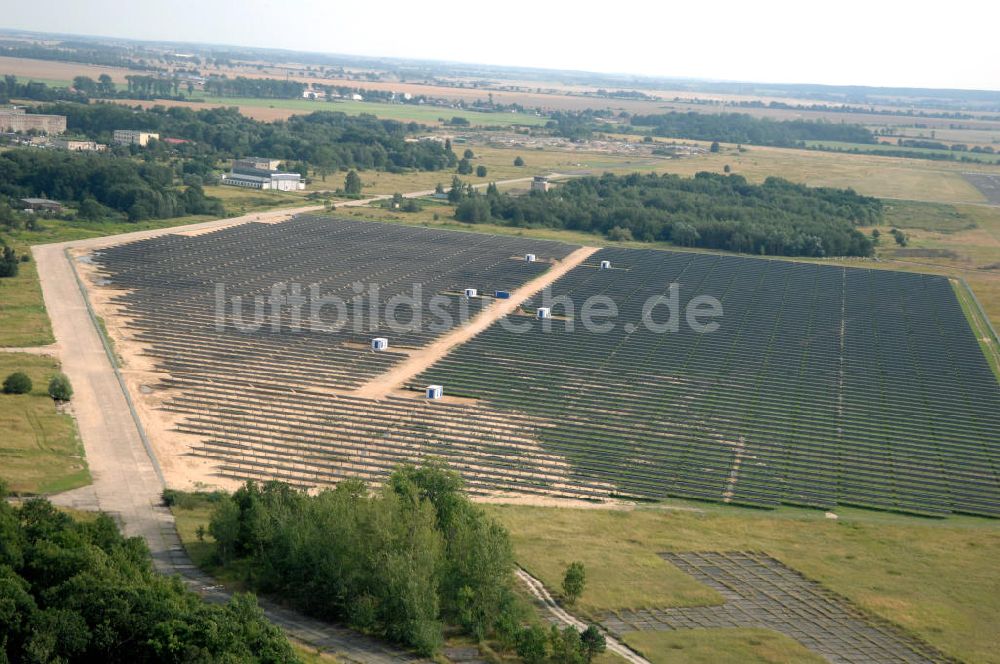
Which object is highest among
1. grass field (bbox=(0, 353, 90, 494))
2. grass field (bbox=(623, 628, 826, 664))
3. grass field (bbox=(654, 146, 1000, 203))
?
grass field (bbox=(654, 146, 1000, 203))

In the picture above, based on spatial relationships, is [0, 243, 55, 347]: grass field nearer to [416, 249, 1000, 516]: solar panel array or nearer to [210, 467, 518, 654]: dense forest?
[416, 249, 1000, 516]: solar panel array

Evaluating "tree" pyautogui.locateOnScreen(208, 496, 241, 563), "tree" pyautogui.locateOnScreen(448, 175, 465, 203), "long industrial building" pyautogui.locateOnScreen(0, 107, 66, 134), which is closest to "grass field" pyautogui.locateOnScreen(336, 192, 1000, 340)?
"tree" pyautogui.locateOnScreen(448, 175, 465, 203)

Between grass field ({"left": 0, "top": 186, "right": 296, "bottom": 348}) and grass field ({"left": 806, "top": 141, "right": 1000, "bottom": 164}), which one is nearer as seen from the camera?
grass field ({"left": 0, "top": 186, "right": 296, "bottom": 348})

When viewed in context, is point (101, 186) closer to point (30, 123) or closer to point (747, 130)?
point (30, 123)

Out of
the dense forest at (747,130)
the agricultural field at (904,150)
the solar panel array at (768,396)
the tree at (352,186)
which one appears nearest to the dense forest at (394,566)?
the solar panel array at (768,396)

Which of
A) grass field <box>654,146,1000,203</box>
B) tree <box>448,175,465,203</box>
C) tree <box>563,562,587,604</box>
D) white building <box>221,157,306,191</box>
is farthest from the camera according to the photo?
grass field <box>654,146,1000,203</box>

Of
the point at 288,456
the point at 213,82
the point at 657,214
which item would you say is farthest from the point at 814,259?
Answer: the point at 213,82

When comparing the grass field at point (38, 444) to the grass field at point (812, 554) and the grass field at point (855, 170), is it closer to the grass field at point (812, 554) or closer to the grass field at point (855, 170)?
the grass field at point (812, 554)

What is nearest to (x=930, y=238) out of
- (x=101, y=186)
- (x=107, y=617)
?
(x=101, y=186)
